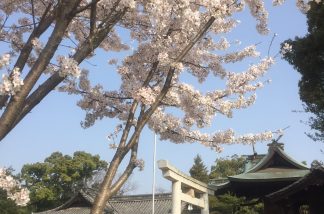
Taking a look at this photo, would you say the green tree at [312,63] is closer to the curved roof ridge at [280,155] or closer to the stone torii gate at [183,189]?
the curved roof ridge at [280,155]

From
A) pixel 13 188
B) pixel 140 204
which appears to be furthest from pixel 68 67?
pixel 140 204

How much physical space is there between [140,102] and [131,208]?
1105 inches

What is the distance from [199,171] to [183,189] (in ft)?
132

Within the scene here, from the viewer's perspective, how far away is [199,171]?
50.6 metres

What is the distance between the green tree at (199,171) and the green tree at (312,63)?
31060 mm

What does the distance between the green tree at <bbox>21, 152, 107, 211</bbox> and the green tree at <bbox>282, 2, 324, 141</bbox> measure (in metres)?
36.0

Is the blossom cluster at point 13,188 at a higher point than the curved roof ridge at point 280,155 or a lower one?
lower

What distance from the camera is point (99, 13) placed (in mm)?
6551

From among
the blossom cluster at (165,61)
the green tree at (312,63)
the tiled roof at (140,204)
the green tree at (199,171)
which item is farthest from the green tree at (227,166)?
the blossom cluster at (165,61)

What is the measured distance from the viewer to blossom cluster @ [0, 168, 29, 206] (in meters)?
4.08

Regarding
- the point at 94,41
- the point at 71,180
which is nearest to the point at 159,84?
the point at 94,41

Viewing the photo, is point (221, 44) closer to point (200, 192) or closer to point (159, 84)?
point (159, 84)

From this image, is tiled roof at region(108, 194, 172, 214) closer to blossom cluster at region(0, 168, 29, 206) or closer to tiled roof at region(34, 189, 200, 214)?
tiled roof at region(34, 189, 200, 214)

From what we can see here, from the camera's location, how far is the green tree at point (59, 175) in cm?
4691
